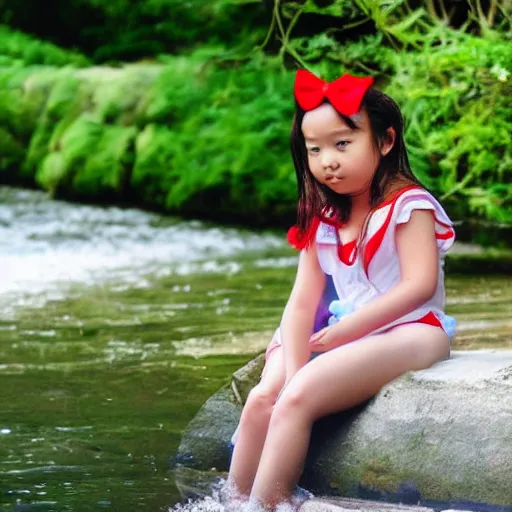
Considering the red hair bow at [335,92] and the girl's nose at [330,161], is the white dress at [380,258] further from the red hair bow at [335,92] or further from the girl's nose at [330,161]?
the red hair bow at [335,92]

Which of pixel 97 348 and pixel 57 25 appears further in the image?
pixel 57 25

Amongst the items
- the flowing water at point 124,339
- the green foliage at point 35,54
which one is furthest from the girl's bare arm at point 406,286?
the green foliage at point 35,54

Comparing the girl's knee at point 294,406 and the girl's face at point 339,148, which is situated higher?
the girl's face at point 339,148

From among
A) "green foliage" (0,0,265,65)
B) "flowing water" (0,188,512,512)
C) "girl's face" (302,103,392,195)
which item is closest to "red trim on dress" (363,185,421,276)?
"girl's face" (302,103,392,195)

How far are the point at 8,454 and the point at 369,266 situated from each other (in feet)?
4.97

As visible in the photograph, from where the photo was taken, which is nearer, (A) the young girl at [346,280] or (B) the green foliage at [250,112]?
(A) the young girl at [346,280]

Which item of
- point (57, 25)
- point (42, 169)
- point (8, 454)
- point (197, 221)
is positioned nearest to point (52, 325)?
point (8, 454)

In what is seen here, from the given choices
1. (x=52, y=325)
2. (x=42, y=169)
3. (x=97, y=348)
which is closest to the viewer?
(x=97, y=348)

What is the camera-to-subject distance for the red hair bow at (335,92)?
328cm

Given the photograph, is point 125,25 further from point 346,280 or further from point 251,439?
point 251,439

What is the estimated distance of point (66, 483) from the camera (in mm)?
3715

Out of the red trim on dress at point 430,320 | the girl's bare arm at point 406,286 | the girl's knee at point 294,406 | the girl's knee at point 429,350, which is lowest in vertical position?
the girl's knee at point 294,406

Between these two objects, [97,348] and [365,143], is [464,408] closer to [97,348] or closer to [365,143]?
[365,143]

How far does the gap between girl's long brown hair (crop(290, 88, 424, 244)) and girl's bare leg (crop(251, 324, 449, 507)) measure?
1.29ft
